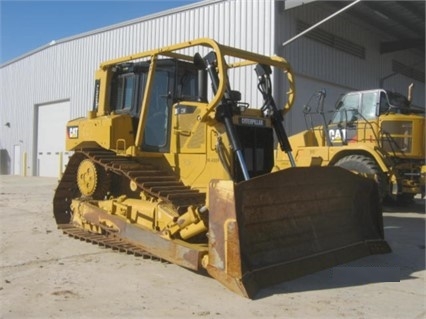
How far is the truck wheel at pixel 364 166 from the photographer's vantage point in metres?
10.8

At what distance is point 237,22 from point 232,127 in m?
11.0

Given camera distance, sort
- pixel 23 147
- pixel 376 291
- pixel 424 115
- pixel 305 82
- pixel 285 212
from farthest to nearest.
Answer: pixel 23 147, pixel 305 82, pixel 424 115, pixel 285 212, pixel 376 291

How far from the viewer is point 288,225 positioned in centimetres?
582

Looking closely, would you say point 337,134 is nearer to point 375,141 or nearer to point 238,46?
point 375,141

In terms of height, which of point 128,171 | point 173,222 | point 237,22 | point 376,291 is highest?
point 237,22

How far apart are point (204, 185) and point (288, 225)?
133cm

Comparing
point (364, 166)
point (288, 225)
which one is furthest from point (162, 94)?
point (364, 166)

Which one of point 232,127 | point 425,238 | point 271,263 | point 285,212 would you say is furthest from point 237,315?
point 425,238

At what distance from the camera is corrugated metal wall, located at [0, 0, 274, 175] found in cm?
1609

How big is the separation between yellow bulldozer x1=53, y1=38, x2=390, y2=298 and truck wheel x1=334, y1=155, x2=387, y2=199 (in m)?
3.91

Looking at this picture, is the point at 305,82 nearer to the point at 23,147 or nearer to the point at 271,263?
the point at 271,263

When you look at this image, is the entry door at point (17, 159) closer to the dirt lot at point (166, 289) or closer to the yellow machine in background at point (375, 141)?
the yellow machine in background at point (375, 141)

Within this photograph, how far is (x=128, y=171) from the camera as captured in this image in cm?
700

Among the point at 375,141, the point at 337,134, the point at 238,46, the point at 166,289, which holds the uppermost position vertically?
the point at 238,46
